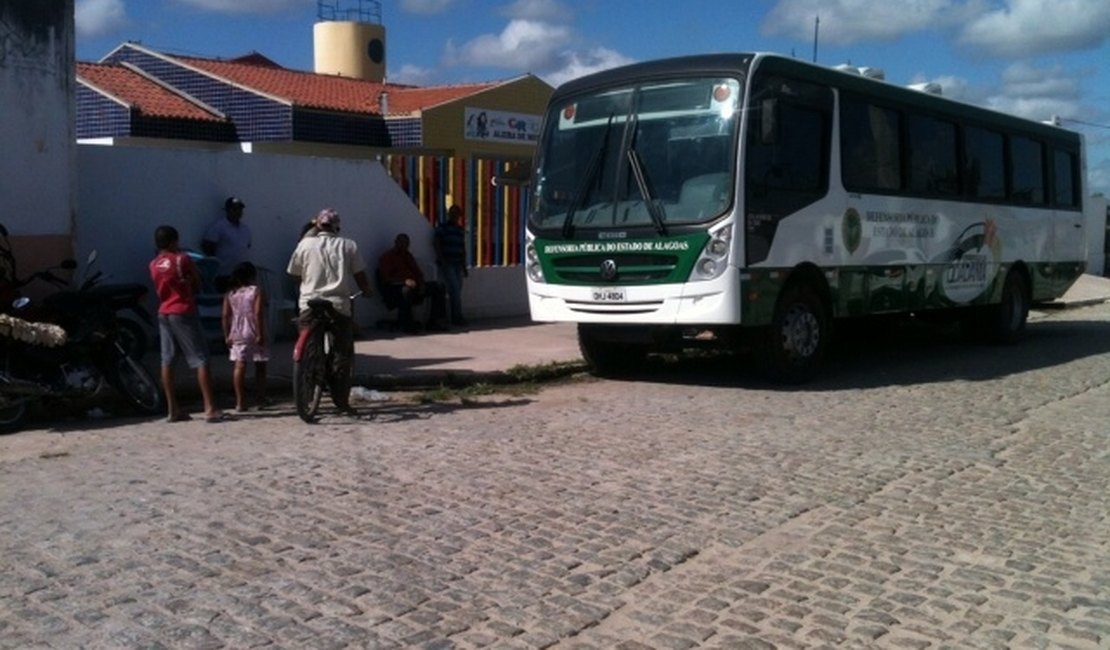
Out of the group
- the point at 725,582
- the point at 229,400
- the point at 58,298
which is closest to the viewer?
the point at 725,582

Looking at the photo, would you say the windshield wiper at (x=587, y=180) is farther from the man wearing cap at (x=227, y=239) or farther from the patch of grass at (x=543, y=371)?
the man wearing cap at (x=227, y=239)

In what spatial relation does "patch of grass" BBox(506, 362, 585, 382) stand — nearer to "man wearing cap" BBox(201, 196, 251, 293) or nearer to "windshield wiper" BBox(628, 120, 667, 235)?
"windshield wiper" BBox(628, 120, 667, 235)

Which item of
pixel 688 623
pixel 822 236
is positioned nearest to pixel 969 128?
pixel 822 236

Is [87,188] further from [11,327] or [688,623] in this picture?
[688,623]

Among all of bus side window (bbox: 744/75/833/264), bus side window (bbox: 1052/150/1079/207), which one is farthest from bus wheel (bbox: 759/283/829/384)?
bus side window (bbox: 1052/150/1079/207)

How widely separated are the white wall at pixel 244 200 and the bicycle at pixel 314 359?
120 inches

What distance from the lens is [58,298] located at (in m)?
9.81

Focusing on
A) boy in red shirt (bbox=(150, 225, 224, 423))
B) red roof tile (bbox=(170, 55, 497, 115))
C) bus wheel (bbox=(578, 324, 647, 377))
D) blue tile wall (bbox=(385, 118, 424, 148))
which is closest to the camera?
boy in red shirt (bbox=(150, 225, 224, 423))

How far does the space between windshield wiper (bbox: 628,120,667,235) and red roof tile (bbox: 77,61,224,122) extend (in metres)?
13.0

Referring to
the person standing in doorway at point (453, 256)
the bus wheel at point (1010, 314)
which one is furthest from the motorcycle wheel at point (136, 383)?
the bus wheel at point (1010, 314)

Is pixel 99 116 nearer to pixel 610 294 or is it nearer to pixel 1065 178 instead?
pixel 610 294

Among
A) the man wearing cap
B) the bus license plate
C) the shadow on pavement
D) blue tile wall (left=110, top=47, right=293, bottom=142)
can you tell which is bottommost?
the shadow on pavement

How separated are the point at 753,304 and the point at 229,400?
4.91 meters

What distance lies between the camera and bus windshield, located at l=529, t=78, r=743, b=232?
11.3 metres
